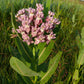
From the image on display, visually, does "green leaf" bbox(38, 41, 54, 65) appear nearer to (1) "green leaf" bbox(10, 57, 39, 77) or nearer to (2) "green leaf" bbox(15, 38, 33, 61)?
(2) "green leaf" bbox(15, 38, 33, 61)

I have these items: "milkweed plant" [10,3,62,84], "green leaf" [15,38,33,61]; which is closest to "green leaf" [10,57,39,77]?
"milkweed plant" [10,3,62,84]

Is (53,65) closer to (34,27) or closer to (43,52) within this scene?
(43,52)

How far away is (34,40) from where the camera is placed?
2.90 ft

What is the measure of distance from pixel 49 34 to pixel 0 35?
53.5 inches

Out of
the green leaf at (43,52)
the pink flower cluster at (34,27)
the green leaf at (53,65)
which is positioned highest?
the pink flower cluster at (34,27)

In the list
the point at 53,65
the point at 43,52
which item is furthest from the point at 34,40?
the point at 53,65

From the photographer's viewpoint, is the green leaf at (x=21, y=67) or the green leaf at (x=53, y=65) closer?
the green leaf at (x=21, y=67)

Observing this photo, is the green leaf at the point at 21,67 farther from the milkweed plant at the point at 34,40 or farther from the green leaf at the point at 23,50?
the green leaf at the point at 23,50

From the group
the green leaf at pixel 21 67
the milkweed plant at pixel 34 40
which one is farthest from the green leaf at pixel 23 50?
the green leaf at pixel 21 67

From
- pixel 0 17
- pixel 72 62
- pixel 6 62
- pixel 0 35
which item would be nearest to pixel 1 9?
pixel 0 17

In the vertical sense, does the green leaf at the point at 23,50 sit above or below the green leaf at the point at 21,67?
above

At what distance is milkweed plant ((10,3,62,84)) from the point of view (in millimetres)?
786

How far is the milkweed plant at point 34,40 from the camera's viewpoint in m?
0.79

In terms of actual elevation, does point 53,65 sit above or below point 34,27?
below
